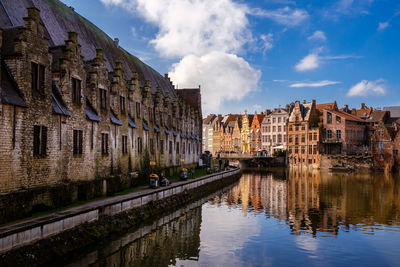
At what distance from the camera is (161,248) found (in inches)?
715

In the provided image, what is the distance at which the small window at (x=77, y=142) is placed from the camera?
2164 centimetres

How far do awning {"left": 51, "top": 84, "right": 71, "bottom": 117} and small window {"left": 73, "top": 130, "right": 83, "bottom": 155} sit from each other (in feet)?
5.56

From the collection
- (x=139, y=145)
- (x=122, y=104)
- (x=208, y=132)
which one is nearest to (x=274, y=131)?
(x=208, y=132)

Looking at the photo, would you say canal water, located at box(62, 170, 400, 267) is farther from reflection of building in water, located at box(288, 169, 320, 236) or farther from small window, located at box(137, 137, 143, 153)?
small window, located at box(137, 137, 143, 153)

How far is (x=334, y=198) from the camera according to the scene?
117ft

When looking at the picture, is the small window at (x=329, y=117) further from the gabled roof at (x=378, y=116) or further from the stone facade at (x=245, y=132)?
the stone facade at (x=245, y=132)

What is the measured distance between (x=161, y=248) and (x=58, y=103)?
976 centimetres

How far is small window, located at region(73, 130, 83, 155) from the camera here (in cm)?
2164

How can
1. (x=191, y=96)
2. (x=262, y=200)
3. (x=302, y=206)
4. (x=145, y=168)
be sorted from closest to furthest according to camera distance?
(x=302, y=206) → (x=145, y=168) → (x=262, y=200) → (x=191, y=96)

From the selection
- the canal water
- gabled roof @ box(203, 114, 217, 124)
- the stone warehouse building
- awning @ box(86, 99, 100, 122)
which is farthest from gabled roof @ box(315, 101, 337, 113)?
awning @ box(86, 99, 100, 122)

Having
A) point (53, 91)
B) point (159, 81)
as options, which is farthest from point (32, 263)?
point (159, 81)

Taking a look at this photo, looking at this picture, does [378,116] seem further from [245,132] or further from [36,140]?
[36,140]

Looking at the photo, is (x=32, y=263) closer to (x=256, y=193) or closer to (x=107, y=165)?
(x=107, y=165)

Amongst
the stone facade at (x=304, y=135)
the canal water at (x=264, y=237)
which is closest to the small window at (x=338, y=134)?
the stone facade at (x=304, y=135)
